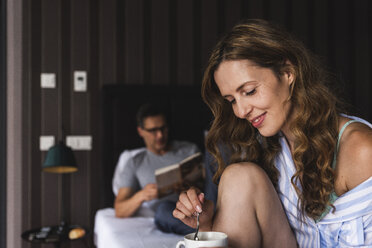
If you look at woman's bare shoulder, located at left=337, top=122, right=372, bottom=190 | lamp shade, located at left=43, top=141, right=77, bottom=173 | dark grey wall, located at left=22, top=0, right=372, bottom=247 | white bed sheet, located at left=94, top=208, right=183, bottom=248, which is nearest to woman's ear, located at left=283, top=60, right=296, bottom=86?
woman's bare shoulder, located at left=337, top=122, right=372, bottom=190

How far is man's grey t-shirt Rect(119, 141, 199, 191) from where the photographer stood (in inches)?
92.0

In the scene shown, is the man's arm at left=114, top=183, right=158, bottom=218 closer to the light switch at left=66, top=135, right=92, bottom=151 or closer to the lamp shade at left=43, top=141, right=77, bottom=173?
the lamp shade at left=43, top=141, right=77, bottom=173

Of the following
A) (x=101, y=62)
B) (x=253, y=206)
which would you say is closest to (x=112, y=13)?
(x=101, y=62)

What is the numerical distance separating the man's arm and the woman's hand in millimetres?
981

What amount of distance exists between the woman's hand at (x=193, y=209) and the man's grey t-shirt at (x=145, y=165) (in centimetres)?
121

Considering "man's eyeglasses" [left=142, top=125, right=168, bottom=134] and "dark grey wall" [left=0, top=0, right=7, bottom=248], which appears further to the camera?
"dark grey wall" [left=0, top=0, right=7, bottom=248]

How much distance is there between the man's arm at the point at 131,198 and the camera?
83.8 inches

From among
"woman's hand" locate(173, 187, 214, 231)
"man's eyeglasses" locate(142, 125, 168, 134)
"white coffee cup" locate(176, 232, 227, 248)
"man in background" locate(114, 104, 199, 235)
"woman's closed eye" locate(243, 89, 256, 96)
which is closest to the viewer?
"white coffee cup" locate(176, 232, 227, 248)

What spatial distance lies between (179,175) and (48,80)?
1.18 m

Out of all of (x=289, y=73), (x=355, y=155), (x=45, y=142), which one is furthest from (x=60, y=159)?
(x=355, y=155)

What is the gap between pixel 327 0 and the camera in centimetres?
328

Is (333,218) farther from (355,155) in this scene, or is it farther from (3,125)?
(3,125)

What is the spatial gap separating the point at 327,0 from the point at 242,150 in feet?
7.95

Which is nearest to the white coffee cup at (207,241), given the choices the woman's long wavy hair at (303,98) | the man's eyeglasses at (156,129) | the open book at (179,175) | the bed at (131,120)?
the woman's long wavy hair at (303,98)
